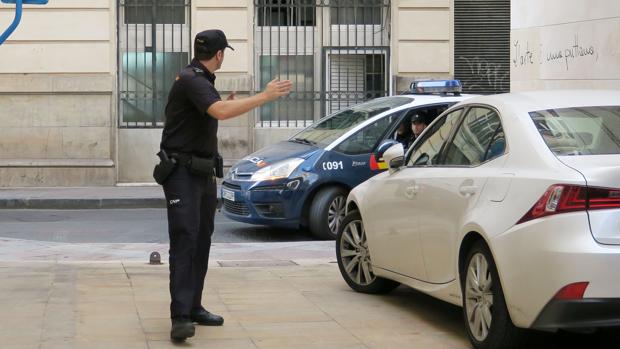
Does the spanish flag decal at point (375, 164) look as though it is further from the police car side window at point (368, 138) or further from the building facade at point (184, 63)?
the building facade at point (184, 63)

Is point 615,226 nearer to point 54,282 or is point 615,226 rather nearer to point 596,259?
point 596,259

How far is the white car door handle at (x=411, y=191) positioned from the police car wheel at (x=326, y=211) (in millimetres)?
4767

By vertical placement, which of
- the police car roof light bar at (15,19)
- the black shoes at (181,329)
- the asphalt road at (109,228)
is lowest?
the asphalt road at (109,228)

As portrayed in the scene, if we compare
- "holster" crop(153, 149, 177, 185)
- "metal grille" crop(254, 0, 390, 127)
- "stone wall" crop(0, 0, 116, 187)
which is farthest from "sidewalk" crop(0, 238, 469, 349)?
"metal grille" crop(254, 0, 390, 127)

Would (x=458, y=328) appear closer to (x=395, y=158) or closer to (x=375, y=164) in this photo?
(x=395, y=158)

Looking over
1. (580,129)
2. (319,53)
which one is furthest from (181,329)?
(319,53)

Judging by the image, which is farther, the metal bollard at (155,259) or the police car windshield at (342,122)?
the police car windshield at (342,122)

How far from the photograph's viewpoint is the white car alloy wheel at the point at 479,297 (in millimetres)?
5828

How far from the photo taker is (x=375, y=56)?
18.6 meters

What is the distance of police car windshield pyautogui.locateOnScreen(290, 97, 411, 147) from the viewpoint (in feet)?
40.0

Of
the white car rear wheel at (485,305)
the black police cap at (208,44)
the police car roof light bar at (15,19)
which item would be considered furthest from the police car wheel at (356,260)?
the police car roof light bar at (15,19)

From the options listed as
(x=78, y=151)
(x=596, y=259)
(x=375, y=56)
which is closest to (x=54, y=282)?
(x=596, y=259)

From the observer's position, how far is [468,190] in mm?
6121

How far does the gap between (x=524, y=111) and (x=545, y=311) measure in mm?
1296
